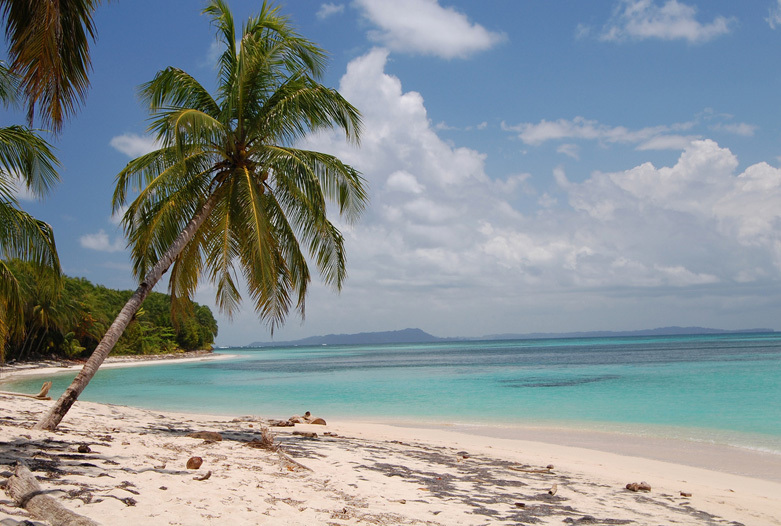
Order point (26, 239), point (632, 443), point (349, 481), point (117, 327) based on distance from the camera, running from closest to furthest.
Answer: point (349, 481), point (26, 239), point (117, 327), point (632, 443)

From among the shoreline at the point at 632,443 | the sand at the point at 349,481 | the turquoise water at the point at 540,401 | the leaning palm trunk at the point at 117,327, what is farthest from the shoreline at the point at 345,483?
the turquoise water at the point at 540,401

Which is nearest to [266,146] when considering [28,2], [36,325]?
[28,2]

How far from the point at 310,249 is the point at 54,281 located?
3.65 m

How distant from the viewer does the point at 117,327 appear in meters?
7.43

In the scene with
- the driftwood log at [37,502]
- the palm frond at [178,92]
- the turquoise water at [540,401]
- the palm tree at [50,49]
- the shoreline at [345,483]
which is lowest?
the turquoise water at [540,401]

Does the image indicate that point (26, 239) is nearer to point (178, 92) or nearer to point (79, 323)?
point (178, 92)

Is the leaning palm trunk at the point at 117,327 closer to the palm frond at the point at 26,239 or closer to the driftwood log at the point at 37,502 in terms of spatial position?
the palm frond at the point at 26,239

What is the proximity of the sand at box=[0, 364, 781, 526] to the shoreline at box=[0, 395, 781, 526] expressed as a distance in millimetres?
19

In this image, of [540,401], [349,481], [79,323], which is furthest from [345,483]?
[79,323]

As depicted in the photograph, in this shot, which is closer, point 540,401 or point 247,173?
point 247,173

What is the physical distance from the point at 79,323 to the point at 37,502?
44252mm

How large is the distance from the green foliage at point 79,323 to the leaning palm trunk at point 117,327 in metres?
1.13

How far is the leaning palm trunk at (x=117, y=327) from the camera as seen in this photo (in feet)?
22.9

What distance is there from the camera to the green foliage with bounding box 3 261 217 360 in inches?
1020
